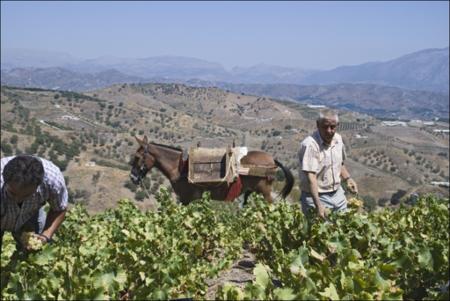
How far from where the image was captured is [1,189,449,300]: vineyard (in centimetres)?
346

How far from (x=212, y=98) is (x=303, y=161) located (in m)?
195

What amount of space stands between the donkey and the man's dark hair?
22.1 feet

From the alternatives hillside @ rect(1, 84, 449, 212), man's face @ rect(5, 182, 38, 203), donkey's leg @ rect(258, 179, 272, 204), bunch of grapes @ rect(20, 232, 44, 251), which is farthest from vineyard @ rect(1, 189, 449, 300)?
hillside @ rect(1, 84, 449, 212)

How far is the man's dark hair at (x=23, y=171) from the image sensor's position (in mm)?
3706

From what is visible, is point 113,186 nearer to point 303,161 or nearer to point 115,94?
point 303,161

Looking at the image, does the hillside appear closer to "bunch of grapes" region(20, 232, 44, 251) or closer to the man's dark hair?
"bunch of grapes" region(20, 232, 44, 251)

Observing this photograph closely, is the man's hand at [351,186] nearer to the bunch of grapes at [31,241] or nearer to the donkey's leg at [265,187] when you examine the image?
the bunch of grapes at [31,241]

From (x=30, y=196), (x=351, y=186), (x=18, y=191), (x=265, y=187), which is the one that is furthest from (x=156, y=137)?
(x=18, y=191)

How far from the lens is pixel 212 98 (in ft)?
656

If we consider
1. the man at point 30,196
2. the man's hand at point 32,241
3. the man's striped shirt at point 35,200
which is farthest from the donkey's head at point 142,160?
the man's hand at point 32,241

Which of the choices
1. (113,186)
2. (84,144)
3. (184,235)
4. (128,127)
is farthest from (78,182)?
(128,127)

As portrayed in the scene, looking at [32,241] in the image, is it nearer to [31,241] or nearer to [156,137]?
[31,241]

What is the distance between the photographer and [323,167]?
5.95 m

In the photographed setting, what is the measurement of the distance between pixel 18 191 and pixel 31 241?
0.42m
